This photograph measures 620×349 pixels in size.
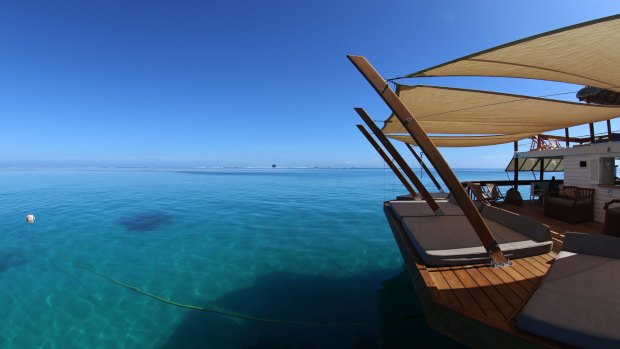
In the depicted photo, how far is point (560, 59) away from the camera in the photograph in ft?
14.2

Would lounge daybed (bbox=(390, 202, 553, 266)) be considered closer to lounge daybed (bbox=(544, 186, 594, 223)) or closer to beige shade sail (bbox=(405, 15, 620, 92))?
lounge daybed (bbox=(544, 186, 594, 223))

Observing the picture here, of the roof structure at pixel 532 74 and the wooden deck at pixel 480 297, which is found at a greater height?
the roof structure at pixel 532 74

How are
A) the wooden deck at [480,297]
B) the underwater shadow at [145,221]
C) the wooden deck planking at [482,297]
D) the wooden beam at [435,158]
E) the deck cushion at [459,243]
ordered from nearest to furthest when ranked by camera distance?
1. the wooden deck at [480,297]
2. the wooden deck planking at [482,297]
3. the wooden beam at [435,158]
4. the deck cushion at [459,243]
5. the underwater shadow at [145,221]

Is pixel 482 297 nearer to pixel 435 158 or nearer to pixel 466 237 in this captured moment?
pixel 435 158

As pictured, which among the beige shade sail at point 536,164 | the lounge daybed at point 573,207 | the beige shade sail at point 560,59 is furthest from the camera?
the beige shade sail at point 536,164

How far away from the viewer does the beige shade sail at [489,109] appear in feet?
18.9

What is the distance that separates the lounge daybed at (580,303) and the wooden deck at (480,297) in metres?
0.15

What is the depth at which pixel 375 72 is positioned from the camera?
423 centimetres

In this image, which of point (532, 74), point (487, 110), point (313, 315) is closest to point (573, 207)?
point (487, 110)

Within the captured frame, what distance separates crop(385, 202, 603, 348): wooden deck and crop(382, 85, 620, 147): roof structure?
326 cm

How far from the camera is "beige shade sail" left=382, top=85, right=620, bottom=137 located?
5.77m

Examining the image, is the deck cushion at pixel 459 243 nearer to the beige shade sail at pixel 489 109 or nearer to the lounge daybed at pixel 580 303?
the lounge daybed at pixel 580 303

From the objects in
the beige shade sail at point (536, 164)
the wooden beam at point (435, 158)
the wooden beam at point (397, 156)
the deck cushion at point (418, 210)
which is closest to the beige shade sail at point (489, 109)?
the wooden beam at point (397, 156)

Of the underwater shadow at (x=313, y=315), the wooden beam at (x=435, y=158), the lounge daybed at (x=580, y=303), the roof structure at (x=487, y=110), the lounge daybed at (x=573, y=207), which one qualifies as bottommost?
the underwater shadow at (x=313, y=315)
